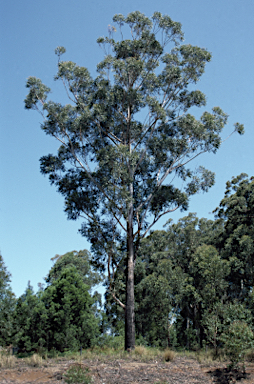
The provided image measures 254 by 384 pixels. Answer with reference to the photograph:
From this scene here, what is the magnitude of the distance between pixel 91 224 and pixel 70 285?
7023mm

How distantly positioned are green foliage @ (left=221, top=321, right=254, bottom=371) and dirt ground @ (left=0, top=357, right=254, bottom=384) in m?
0.45

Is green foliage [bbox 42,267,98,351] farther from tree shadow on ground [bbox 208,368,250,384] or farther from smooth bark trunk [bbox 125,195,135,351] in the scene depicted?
Result: tree shadow on ground [bbox 208,368,250,384]

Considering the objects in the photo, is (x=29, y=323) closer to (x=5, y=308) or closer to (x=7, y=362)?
(x=5, y=308)

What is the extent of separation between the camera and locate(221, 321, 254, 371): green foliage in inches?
353

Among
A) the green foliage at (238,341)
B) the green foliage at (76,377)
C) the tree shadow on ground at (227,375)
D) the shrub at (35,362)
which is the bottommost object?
the tree shadow on ground at (227,375)

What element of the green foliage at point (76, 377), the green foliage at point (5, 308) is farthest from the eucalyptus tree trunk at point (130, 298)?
the green foliage at point (5, 308)

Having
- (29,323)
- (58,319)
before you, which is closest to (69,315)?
(58,319)

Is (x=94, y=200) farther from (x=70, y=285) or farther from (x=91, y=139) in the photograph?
(x=70, y=285)

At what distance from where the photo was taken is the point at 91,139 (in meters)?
16.8

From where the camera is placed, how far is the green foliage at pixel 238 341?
353 inches

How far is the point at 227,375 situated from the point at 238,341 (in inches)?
36.6

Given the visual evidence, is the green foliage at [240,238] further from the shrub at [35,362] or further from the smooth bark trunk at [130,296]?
the shrub at [35,362]

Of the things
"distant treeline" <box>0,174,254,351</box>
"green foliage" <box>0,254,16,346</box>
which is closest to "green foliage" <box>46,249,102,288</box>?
"distant treeline" <box>0,174,254,351</box>

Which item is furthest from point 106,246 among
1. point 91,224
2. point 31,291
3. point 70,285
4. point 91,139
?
point 31,291
